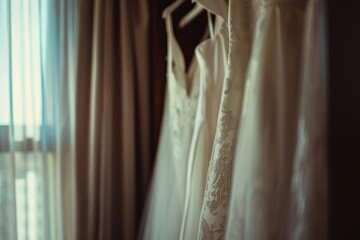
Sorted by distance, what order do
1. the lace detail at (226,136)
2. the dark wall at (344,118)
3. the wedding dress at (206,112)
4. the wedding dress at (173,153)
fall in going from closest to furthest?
the dark wall at (344,118) → the lace detail at (226,136) → the wedding dress at (206,112) → the wedding dress at (173,153)

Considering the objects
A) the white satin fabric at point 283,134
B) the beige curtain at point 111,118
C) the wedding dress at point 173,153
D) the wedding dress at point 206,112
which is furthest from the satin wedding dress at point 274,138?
the beige curtain at point 111,118

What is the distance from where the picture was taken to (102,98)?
92 cm

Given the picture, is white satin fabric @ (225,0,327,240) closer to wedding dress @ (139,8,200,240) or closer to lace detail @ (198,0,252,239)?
lace detail @ (198,0,252,239)

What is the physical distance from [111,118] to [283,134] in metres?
0.64

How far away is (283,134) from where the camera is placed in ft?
1.51

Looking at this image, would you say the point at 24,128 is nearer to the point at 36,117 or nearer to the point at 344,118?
the point at 36,117

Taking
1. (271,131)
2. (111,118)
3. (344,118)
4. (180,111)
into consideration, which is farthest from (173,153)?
(344,118)

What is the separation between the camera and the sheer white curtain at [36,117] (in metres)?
0.79

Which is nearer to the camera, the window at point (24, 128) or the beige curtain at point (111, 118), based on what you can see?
the window at point (24, 128)

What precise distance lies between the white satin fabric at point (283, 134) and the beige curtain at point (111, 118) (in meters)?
0.54

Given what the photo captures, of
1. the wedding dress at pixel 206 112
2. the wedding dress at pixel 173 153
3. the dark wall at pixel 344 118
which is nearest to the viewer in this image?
the dark wall at pixel 344 118

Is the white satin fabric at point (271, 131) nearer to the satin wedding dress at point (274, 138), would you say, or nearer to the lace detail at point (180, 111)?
the satin wedding dress at point (274, 138)

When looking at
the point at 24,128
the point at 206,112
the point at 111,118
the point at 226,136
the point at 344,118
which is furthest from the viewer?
the point at 111,118

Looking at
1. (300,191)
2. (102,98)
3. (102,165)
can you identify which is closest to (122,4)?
(102,98)
